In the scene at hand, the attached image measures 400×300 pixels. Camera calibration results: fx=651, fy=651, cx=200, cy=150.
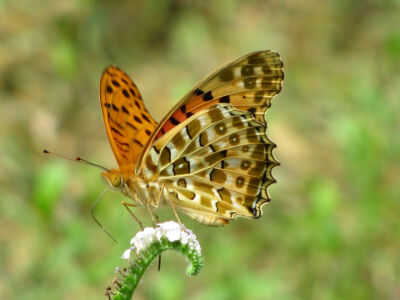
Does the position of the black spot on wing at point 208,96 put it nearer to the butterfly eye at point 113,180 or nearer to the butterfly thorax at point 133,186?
the butterfly thorax at point 133,186

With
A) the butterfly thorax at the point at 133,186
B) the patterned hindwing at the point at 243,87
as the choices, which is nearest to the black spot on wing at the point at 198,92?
the patterned hindwing at the point at 243,87

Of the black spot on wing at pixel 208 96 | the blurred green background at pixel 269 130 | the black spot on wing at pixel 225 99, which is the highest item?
the blurred green background at pixel 269 130

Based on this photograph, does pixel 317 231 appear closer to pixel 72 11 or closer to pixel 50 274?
pixel 50 274

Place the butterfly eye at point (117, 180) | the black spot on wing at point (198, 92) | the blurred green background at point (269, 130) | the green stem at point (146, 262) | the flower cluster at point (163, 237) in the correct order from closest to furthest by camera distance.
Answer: the green stem at point (146, 262) → the flower cluster at point (163, 237) → the butterfly eye at point (117, 180) → the black spot on wing at point (198, 92) → the blurred green background at point (269, 130)

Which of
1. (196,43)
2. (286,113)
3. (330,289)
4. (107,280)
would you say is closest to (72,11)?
(196,43)

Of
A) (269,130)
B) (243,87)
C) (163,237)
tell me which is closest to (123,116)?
(243,87)

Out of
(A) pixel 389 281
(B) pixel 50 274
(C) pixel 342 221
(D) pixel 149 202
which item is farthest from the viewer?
(C) pixel 342 221

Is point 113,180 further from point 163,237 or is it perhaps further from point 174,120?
point 163,237
